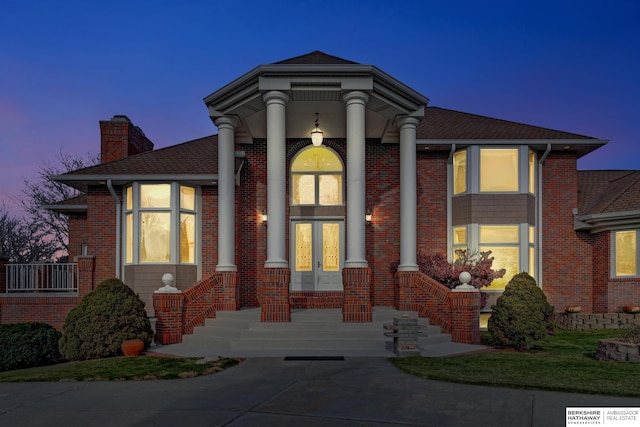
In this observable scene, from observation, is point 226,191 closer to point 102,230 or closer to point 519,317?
point 102,230

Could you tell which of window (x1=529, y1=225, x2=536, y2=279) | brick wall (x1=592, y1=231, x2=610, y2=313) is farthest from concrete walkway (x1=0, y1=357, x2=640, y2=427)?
brick wall (x1=592, y1=231, x2=610, y2=313)

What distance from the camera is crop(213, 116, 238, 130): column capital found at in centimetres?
1466

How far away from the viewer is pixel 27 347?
38.3ft

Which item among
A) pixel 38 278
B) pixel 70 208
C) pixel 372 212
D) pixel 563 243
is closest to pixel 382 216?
pixel 372 212

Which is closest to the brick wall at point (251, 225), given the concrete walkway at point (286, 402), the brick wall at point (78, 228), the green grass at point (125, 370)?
the green grass at point (125, 370)

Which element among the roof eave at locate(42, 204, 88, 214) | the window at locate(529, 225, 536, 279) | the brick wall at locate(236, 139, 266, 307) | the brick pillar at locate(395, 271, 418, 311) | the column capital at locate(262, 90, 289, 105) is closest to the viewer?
the column capital at locate(262, 90, 289, 105)

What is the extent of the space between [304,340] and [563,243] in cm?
1010

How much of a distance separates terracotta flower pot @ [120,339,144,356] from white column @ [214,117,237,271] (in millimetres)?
3510

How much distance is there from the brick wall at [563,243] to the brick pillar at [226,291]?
9864mm

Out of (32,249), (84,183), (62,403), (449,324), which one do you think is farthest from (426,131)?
(32,249)

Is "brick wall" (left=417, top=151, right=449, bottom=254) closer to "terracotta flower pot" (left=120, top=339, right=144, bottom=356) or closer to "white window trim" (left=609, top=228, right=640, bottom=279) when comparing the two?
"white window trim" (left=609, top=228, right=640, bottom=279)

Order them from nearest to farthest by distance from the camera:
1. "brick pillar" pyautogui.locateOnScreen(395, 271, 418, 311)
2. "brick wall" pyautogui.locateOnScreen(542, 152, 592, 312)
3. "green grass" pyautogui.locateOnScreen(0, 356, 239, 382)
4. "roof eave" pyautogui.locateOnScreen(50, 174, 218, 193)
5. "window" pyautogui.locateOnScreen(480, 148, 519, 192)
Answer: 1. "green grass" pyautogui.locateOnScreen(0, 356, 239, 382)
2. "brick pillar" pyautogui.locateOnScreen(395, 271, 418, 311)
3. "roof eave" pyautogui.locateOnScreen(50, 174, 218, 193)
4. "window" pyautogui.locateOnScreen(480, 148, 519, 192)
5. "brick wall" pyautogui.locateOnScreen(542, 152, 592, 312)

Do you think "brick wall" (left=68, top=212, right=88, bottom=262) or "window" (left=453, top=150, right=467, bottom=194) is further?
"brick wall" (left=68, top=212, right=88, bottom=262)

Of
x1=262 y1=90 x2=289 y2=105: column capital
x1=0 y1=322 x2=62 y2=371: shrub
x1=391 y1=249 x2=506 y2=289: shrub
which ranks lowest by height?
x1=0 y1=322 x2=62 y2=371: shrub
